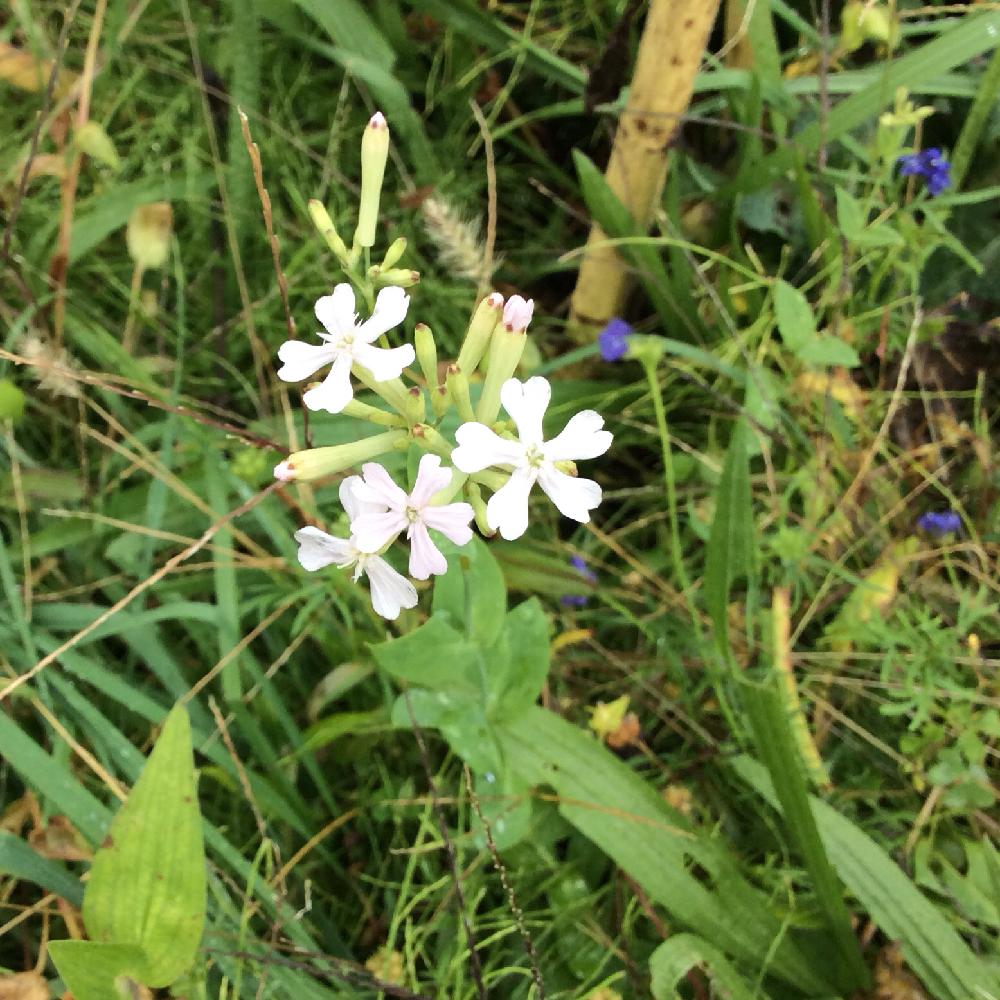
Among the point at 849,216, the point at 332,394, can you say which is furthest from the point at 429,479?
the point at 849,216

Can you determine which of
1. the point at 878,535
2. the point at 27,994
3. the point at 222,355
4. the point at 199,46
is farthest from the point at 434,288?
the point at 27,994

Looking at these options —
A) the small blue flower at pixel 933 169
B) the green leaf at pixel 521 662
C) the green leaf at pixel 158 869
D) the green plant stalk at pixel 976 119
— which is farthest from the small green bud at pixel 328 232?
the green plant stalk at pixel 976 119

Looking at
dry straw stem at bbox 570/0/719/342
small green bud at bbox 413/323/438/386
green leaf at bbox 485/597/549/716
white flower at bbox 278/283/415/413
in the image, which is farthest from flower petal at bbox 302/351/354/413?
dry straw stem at bbox 570/0/719/342

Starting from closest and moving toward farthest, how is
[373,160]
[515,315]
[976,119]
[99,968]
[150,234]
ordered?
[515,315] < [373,160] < [99,968] < [976,119] < [150,234]

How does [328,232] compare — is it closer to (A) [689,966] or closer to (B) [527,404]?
(B) [527,404]

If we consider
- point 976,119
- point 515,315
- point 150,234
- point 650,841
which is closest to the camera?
point 515,315

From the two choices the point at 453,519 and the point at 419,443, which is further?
the point at 419,443

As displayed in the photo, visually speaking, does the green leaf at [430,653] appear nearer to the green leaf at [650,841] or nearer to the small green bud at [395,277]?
the green leaf at [650,841]

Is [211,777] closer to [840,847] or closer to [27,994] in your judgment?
[27,994]
